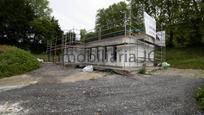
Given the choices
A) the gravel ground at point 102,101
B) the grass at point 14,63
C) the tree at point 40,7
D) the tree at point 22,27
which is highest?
the tree at point 40,7

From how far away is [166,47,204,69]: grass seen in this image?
60.3ft

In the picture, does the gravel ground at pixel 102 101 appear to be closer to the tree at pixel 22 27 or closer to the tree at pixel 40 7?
the tree at pixel 22 27

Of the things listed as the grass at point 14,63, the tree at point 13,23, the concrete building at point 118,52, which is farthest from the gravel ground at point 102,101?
the tree at point 13,23

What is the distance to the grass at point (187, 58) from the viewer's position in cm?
1837

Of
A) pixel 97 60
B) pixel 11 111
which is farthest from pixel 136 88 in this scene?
pixel 97 60

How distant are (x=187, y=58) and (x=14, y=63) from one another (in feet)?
51.9

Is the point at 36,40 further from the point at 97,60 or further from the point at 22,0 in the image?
the point at 97,60

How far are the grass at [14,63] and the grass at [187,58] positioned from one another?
11062 millimetres

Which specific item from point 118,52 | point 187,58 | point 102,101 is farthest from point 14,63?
point 187,58

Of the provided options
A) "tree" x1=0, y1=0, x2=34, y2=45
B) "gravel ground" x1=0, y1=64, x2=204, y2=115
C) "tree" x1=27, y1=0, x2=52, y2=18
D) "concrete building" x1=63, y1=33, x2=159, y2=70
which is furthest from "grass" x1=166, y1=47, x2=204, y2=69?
"tree" x1=27, y1=0, x2=52, y2=18

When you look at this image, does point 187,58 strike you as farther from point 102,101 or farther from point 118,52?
point 102,101

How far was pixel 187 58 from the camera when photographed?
23.0 meters

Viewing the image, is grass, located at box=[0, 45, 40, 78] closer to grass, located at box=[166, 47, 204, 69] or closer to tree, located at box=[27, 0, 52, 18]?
grass, located at box=[166, 47, 204, 69]

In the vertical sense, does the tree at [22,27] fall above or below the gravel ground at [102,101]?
above
